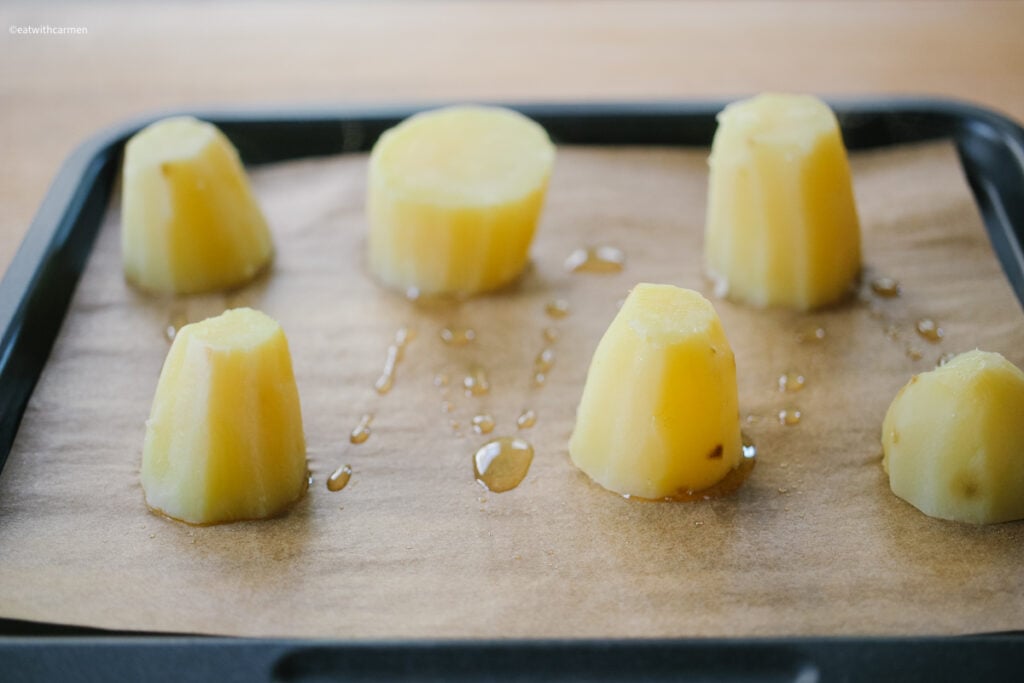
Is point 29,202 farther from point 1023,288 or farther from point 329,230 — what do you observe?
point 1023,288

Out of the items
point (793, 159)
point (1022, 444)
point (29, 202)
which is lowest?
point (29, 202)

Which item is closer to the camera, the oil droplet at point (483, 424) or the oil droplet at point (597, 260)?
the oil droplet at point (483, 424)

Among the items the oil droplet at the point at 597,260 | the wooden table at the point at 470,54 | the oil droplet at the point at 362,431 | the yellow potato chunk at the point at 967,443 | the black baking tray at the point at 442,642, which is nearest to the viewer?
the black baking tray at the point at 442,642

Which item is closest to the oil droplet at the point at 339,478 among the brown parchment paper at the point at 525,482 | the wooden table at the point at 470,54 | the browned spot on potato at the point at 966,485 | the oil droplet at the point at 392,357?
the brown parchment paper at the point at 525,482

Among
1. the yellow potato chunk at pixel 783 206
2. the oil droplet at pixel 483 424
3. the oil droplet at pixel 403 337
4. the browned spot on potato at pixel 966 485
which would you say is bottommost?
the oil droplet at pixel 483 424

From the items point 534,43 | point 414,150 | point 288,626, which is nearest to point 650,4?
point 534,43


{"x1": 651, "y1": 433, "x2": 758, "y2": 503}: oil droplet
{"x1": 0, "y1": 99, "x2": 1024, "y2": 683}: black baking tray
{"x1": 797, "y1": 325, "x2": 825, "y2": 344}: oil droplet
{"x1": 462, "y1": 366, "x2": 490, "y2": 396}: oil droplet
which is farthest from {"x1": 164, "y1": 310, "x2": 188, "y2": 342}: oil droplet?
{"x1": 797, "y1": 325, "x2": 825, "y2": 344}: oil droplet

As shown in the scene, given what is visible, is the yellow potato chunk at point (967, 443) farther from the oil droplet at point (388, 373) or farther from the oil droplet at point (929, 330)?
the oil droplet at point (388, 373)

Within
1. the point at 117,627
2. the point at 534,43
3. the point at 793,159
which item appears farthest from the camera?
the point at 534,43
